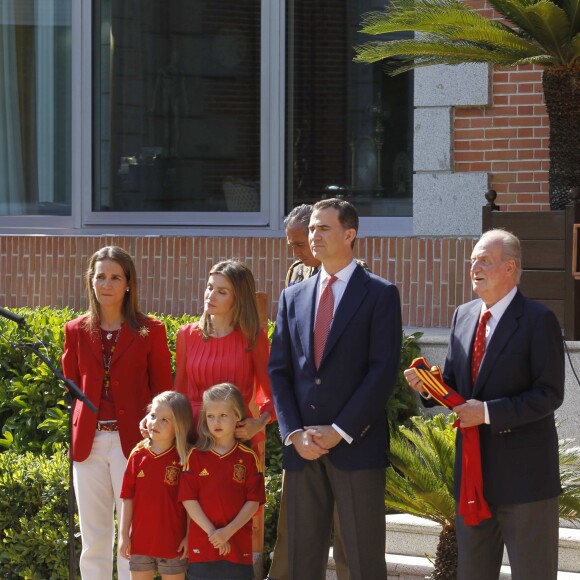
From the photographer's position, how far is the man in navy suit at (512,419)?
4.76 meters

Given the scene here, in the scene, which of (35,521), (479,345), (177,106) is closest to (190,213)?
(177,106)

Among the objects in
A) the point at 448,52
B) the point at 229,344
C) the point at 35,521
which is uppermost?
the point at 448,52

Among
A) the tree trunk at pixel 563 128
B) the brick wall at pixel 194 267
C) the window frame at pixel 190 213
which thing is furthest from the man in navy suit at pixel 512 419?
the window frame at pixel 190 213

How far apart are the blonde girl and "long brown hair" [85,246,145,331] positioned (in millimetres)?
538

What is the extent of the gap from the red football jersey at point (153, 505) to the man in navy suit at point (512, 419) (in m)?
1.36

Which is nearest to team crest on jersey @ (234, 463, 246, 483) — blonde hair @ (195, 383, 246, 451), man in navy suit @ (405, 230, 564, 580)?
blonde hair @ (195, 383, 246, 451)

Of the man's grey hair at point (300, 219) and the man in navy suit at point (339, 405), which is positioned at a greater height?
the man's grey hair at point (300, 219)

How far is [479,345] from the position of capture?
4.96 m

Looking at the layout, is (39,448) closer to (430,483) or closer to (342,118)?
(430,483)

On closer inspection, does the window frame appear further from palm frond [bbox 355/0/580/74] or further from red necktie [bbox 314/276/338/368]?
red necktie [bbox 314/276/338/368]

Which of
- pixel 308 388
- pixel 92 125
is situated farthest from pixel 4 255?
pixel 308 388

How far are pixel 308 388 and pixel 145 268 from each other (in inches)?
172

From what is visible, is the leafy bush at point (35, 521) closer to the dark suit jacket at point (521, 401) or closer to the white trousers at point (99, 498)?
the white trousers at point (99, 498)

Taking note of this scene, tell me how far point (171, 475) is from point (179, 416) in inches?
11.4
